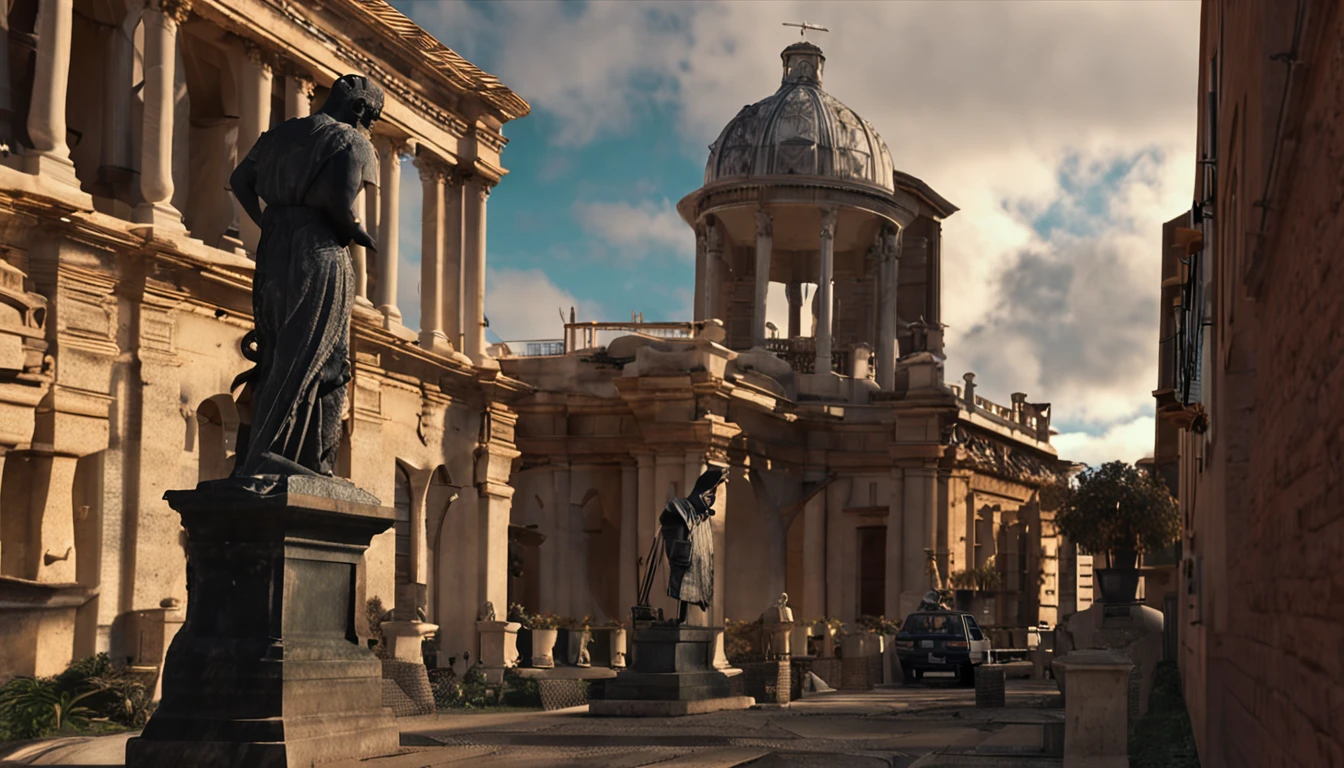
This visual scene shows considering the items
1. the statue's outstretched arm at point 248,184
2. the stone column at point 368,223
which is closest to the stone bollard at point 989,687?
the stone column at point 368,223

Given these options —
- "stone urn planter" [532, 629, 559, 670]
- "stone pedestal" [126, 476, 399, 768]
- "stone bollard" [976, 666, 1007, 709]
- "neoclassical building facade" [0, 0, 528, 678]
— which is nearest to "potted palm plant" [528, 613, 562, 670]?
"stone urn planter" [532, 629, 559, 670]

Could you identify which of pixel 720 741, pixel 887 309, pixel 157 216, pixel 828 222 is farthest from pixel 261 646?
pixel 887 309

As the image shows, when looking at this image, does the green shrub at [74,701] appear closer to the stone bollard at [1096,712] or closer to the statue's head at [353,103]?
the statue's head at [353,103]

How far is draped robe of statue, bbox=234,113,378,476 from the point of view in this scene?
980 centimetres

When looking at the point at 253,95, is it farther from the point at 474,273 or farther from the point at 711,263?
the point at 711,263

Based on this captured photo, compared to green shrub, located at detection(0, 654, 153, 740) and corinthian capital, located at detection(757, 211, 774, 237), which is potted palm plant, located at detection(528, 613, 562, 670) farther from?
corinthian capital, located at detection(757, 211, 774, 237)

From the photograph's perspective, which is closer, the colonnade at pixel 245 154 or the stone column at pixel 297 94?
the colonnade at pixel 245 154

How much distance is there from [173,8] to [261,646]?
18.5m

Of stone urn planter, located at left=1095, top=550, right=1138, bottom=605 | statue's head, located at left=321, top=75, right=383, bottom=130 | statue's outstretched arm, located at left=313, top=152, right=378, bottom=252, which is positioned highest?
statue's head, located at left=321, top=75, right=383, bottom=130

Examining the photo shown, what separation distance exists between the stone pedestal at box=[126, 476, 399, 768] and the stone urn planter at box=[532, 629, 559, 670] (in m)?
21.7

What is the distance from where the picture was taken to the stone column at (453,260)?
34969mm

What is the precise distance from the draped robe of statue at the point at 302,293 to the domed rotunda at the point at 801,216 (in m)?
37.3

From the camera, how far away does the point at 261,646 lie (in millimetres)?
9305

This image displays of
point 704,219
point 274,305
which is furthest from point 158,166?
point 704,219
